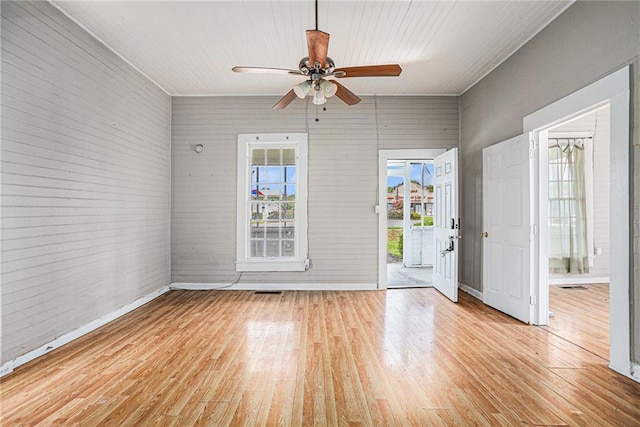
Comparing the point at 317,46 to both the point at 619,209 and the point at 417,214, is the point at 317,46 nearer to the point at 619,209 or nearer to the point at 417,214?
the point at 619,209

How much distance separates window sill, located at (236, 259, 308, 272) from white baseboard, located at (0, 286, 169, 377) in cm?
133

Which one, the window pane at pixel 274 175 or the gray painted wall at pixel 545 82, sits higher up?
the gray painted wall at pixel 545 82

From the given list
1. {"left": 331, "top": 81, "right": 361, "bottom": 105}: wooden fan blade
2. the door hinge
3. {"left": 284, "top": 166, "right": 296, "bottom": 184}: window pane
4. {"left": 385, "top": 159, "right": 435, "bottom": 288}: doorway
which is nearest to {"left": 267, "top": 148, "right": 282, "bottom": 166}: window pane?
{"left": 284, "top": 166, "right": 296, "bottom": 184}: window pane

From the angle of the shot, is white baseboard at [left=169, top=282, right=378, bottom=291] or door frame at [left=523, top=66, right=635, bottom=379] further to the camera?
white baseboard at [left=169, top=282, right=378, bottom=291]

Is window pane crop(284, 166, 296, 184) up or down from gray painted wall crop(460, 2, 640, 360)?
down

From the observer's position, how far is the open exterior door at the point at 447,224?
4.54 metres

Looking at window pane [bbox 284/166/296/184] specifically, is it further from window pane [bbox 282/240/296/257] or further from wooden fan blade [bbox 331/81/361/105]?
wooden fan blade [bbox 331/81/361/105]

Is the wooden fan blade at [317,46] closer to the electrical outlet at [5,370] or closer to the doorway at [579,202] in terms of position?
the electrical outlet at [5,370]

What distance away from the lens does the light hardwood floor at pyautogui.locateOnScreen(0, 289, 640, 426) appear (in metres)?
2.03

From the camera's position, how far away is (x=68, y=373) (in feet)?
8.34

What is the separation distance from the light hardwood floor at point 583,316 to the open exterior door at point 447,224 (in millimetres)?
1217

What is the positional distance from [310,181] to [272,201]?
706 mm

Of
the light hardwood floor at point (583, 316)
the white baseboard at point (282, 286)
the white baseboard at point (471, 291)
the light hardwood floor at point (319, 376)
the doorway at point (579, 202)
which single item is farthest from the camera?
the doorway at point (579, 202)

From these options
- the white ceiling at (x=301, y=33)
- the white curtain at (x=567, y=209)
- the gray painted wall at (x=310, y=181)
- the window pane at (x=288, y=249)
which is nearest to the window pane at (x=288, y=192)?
the gray painted wall at (x=310, y=181)
